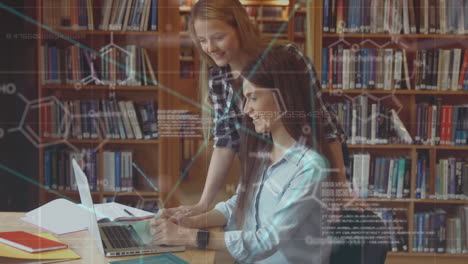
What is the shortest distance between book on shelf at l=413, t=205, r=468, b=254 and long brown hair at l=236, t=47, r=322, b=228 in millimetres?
631

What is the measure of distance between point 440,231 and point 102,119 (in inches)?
62.1

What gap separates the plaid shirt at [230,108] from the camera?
6.46 feet

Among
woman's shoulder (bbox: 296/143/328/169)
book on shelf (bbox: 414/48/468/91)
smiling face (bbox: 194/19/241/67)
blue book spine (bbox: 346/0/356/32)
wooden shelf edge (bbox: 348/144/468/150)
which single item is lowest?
woman's shoulder (bbox: 296/143/328/169)

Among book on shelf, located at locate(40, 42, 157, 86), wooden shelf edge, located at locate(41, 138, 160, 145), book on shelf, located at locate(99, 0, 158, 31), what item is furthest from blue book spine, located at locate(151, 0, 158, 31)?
wooden shelf edge, located at locate(41, 138, 160, 145)

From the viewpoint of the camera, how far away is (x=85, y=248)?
151 centimetres

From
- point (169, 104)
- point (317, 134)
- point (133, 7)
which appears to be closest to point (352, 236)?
point (317, 134)

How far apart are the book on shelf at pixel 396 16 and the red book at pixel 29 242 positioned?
1332mm

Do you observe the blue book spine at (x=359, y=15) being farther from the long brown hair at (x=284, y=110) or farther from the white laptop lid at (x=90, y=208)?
the white laptop lid at (x=90, y=208)

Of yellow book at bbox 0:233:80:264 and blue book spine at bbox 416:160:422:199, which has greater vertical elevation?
blue book spine at bbox 416:160:422:199

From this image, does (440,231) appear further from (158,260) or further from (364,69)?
(158,260)

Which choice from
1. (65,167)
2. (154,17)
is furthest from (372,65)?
(65,167)

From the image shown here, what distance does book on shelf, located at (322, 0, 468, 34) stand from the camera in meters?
1.98

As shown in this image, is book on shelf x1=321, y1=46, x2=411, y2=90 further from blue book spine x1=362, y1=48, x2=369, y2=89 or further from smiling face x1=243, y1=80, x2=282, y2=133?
smiling face x1=243, y1=80, x2=282, y2=133

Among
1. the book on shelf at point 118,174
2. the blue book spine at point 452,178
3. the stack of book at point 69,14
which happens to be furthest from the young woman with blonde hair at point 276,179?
the stack of book at point 69,14
